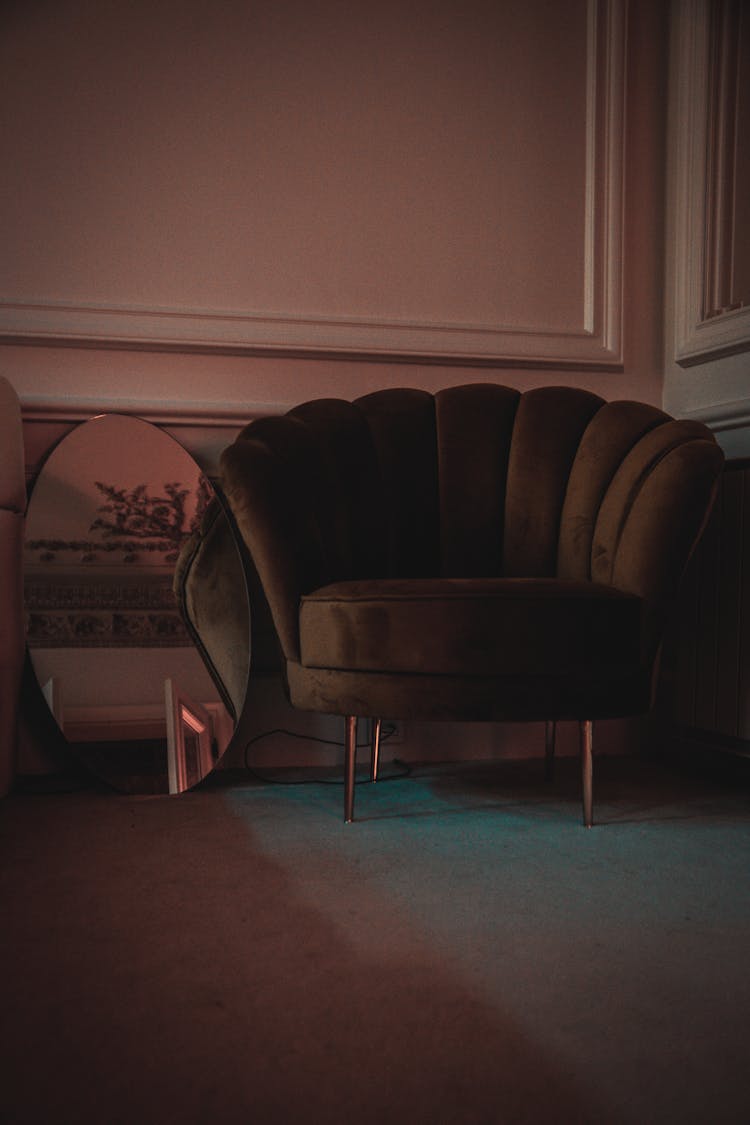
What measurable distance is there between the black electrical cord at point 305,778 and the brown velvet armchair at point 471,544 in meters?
0.11

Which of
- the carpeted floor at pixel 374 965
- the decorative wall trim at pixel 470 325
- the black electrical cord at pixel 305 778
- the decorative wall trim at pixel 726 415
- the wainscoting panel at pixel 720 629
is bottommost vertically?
the black electrical cord at pixel 305 778

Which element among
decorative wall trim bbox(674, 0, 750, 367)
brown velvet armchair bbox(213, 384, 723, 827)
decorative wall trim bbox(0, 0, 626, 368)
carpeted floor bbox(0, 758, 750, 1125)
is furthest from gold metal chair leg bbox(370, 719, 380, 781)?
decorative wall trim bbox(674, 0, 750, 367)

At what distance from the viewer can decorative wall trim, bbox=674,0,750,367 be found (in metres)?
2.14

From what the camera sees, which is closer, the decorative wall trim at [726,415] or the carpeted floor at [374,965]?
the carpeted floor at [374,965]

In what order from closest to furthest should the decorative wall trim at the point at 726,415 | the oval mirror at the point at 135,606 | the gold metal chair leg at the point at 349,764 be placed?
the gold metal chair leg at the point at 349,764 → the oval mirror at the point at 135,606 → the decorative wall trim at the point at 726,415

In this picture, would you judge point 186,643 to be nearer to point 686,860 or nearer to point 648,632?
point 648,632

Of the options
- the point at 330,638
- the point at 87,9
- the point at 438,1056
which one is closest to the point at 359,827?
the point at 330,638

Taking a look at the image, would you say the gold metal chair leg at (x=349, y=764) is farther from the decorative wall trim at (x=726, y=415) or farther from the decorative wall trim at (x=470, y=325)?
the decorative wall trim at (x=726, y=415)

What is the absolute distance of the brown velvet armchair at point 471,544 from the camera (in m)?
1.48

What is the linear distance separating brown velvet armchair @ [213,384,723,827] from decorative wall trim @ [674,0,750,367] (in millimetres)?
400

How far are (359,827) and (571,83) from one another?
6.09ft

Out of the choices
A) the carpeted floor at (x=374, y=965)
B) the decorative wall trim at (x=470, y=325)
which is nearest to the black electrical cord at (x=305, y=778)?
the carpeted floor at (x=374, y=965)

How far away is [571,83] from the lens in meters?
2.24

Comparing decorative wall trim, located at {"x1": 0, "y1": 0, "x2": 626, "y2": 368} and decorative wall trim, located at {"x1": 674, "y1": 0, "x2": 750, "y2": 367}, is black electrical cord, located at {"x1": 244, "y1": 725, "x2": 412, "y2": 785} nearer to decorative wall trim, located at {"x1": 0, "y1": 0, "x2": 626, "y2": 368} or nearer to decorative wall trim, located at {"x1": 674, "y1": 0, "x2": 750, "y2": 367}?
decorative wall trim, located at {"x1": 0, "y1": 0, "x2": 626, "y2": 368}
